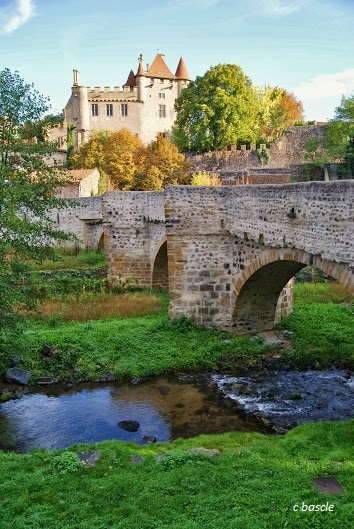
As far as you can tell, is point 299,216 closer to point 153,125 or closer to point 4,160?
point 4,160

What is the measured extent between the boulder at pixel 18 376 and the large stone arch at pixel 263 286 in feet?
19.1

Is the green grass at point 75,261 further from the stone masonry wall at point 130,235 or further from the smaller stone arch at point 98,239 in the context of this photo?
the stone masonry wall at point 130,235

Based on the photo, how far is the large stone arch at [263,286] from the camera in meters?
11.8

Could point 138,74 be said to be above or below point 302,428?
above

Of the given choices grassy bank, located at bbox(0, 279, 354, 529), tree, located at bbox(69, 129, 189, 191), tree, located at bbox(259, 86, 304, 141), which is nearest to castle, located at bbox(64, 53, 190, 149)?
tree, located at bbox(259, 86, 304, 141)

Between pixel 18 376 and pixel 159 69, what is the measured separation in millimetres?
53138

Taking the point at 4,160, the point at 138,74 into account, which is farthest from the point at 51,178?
the point at 138,74

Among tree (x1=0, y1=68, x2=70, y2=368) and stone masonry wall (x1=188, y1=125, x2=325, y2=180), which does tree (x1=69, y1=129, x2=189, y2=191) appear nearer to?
stone masonry wall (x1=188, y1=125, x2=325, y2=180)

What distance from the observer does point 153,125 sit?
60375mm

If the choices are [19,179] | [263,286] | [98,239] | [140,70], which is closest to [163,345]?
[263,286]

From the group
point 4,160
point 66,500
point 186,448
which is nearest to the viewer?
point 66,500

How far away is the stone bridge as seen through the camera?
9.94 meters

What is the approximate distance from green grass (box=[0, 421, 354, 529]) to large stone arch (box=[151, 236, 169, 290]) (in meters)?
11.6

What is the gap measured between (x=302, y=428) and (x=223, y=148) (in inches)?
1465
